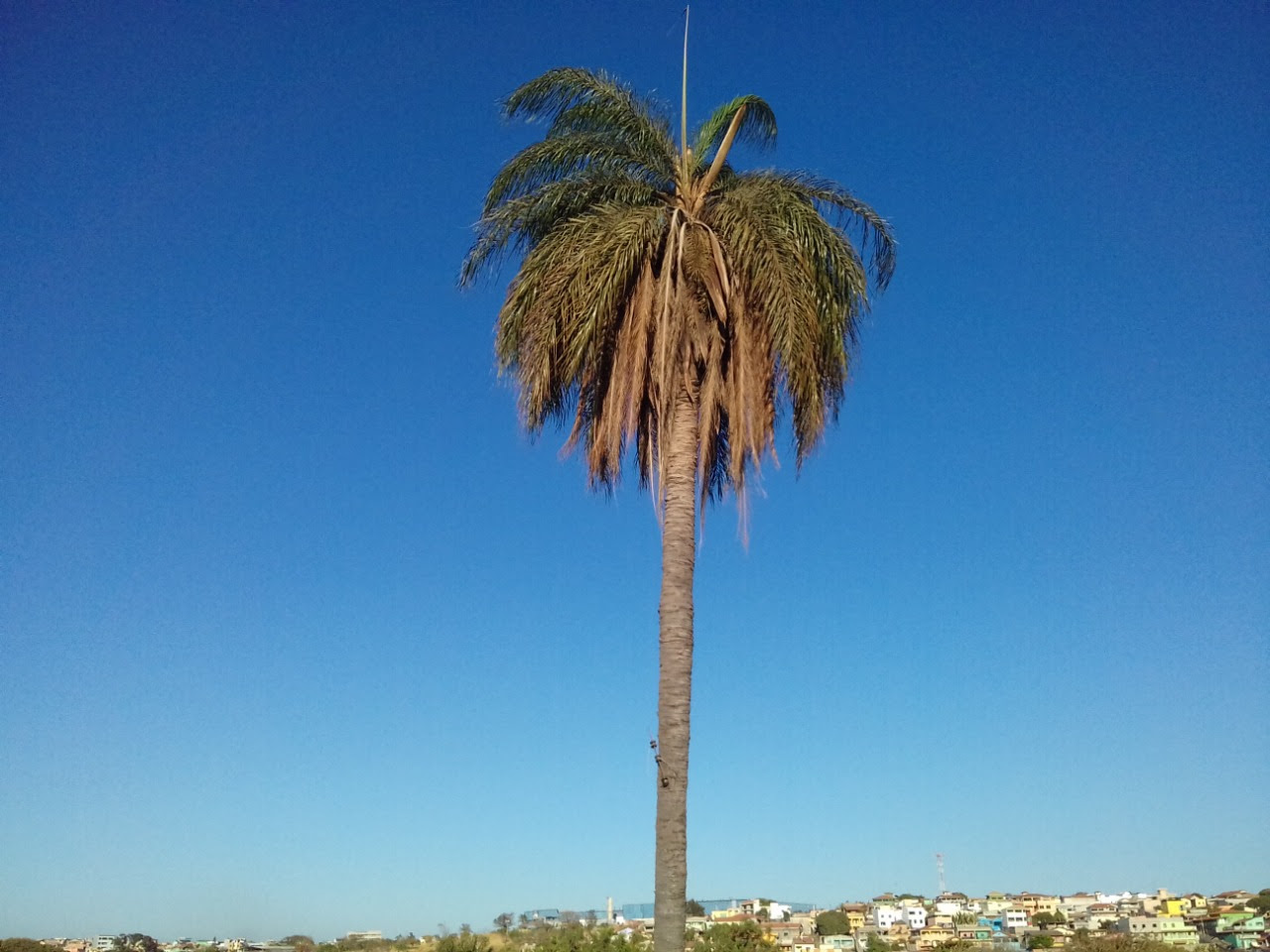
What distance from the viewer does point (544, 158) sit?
16.8 m

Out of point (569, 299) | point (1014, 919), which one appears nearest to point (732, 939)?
point (569, 299)

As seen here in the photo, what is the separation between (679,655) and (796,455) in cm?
353

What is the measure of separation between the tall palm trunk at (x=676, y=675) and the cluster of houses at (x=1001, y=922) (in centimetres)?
3269

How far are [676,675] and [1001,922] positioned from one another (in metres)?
71.3

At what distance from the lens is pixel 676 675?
571 inches

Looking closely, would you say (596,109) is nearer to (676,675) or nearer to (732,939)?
(676,675)

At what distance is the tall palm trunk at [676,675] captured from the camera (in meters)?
13.7

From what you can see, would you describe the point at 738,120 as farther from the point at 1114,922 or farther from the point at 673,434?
the point at 1114,922

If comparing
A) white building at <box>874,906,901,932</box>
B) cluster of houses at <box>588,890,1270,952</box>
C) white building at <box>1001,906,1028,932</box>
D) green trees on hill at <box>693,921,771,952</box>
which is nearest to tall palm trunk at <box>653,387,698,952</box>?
green trees on hill at <box>693,921,771,952</box>

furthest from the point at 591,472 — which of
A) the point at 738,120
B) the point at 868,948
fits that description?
the point at 868,948

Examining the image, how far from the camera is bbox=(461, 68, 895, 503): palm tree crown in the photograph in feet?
51.1

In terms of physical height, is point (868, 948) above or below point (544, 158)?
below

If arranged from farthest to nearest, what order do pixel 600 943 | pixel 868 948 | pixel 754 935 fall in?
pixel 868 948, pixel 754 935, pixel 600 943

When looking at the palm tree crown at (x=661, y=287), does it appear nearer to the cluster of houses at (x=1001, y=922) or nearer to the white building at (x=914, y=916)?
the cluster of houses at (x=1001, y=922)
